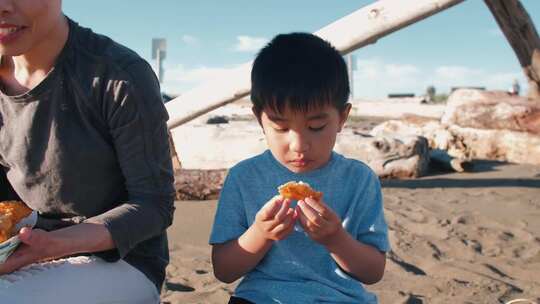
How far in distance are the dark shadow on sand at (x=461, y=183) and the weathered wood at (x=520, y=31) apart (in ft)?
4.53

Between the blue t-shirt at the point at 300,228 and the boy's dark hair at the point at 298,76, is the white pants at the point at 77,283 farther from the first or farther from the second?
the boy's dark hair at the point at 298,76

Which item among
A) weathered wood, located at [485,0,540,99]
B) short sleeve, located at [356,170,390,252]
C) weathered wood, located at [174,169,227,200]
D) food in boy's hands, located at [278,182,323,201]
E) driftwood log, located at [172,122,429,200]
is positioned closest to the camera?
food in boy's hands, located at [278,182,323,201]

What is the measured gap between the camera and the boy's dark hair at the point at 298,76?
2.01m

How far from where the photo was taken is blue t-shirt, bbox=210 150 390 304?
6.89 ft

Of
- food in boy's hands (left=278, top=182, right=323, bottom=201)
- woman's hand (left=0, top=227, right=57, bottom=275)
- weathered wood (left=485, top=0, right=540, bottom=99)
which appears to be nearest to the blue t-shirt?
food in boy's hands (left=278, top=182, right=323, bottom=201)

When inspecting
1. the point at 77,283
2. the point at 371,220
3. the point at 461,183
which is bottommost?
the point at 461,183

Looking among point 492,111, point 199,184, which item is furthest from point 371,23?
point 492,111

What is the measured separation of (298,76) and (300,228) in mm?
515

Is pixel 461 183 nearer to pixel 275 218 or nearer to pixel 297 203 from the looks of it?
pixel 297 203

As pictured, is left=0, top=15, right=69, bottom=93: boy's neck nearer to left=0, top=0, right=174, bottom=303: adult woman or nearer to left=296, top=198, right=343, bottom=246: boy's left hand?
left=0, top=0, right=174, bottom=303: adult woman

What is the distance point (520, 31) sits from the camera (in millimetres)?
6043

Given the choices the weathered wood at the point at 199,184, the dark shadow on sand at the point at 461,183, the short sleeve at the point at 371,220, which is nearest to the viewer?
the short sleeve at the point at 371,220

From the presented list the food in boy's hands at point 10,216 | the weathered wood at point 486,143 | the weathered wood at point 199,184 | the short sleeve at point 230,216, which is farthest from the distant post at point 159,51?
the food in boy's hands at point 10,216

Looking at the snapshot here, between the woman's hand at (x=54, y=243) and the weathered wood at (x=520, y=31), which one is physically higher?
the weathered wood at (x=520, y=31)
